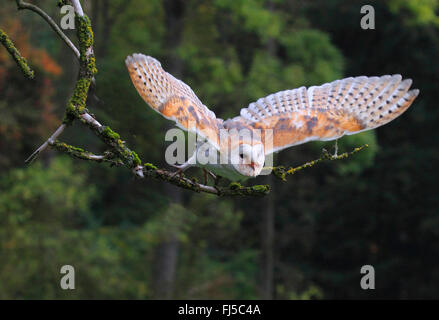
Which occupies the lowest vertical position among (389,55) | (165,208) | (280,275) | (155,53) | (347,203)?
(280,275)

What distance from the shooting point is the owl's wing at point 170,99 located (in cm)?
361

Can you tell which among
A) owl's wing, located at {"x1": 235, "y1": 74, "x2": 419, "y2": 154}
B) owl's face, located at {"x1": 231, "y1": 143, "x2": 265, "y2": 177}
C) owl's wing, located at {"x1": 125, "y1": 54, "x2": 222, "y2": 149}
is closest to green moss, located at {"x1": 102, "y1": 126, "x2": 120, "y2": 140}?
owl's wing, located at {"x1": 125, "y1": 54, "x2": 222, "y2": 149}

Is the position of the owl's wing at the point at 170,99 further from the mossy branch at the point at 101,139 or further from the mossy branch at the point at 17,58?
the mossy branch at the point at 17,58

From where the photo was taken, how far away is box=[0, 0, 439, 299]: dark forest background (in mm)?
11281

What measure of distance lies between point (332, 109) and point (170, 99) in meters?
1.30

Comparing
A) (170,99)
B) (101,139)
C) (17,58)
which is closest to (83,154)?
(101,139)

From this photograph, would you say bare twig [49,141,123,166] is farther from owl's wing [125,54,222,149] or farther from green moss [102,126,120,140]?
owl's wing [125,54,222,149]

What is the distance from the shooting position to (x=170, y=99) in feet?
12.7

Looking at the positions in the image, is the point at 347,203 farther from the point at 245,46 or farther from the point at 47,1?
the point at 47,1

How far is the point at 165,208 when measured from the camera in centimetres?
1108

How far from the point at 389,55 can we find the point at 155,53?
6302 mm

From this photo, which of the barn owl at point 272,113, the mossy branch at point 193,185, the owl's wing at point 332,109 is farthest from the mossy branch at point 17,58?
the owl's wing at point 332,109

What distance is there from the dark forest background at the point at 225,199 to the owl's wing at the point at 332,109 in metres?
4.16

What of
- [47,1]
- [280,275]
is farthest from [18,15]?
[280,275]
